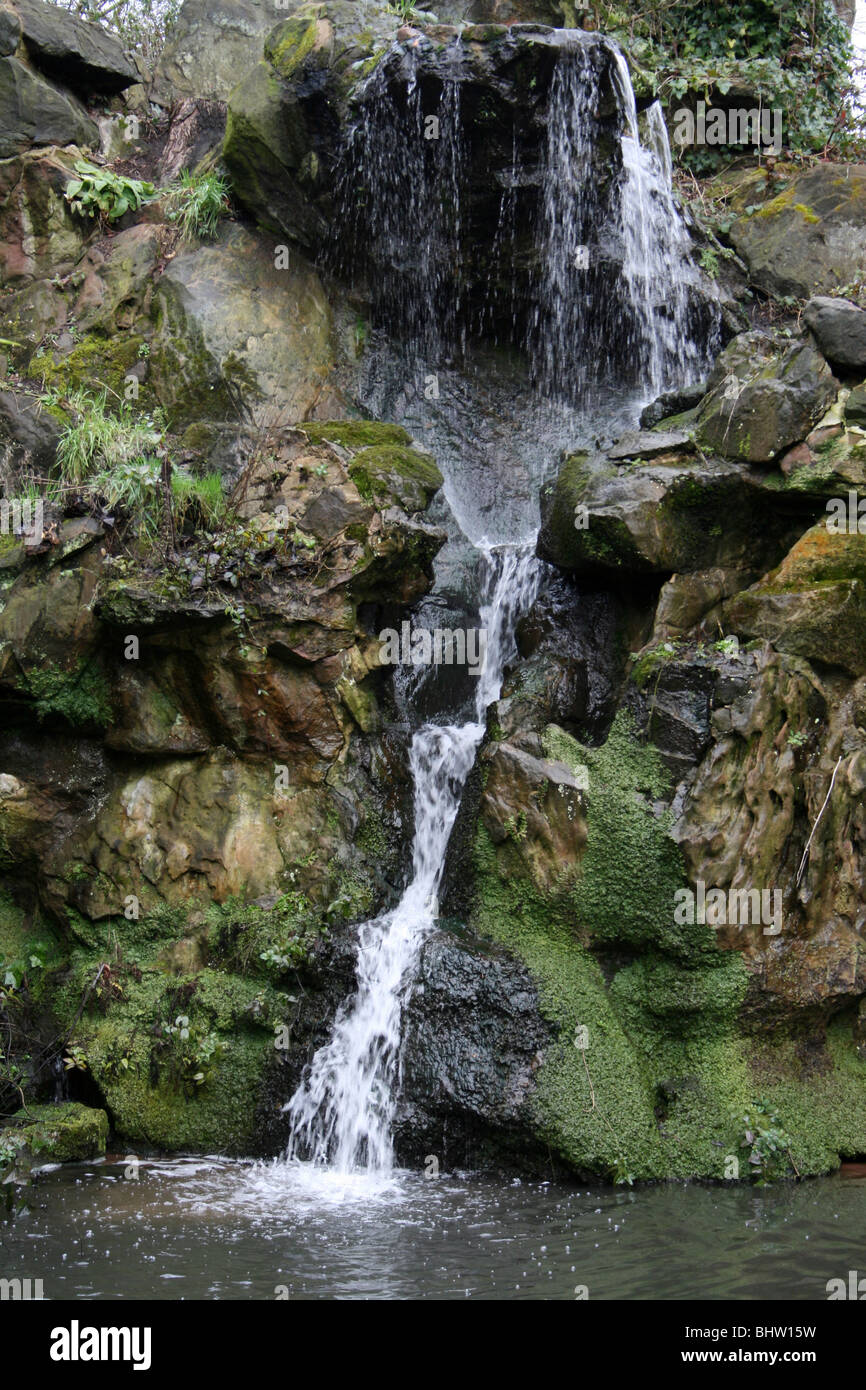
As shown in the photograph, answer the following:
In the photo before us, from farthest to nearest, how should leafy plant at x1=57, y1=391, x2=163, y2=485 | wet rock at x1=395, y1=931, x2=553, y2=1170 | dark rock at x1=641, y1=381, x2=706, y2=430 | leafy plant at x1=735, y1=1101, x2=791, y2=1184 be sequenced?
1. dark rock at x1=641, y1=381, x2=706, y2=430
2. leafy plant at x1=57, y1=391, x2=163, y2=485
3. wet rock at x1=395, y1=931, x2=553, y2=1170
4. leafy plant at x1=735, y1=1101, x2=791, y2=1184

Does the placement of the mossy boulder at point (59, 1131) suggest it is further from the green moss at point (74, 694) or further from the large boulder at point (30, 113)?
the large boulder at point (30, 113)

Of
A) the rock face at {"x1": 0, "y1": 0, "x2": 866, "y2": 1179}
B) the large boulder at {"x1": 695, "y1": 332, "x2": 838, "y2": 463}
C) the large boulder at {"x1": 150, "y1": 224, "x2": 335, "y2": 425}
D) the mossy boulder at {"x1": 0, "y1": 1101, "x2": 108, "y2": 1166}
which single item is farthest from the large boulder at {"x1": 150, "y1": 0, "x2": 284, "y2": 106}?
the mossy boulder at {"x1": 0, "y1": 1101, "x2": 108, "y2": 1166}

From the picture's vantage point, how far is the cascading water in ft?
30.7

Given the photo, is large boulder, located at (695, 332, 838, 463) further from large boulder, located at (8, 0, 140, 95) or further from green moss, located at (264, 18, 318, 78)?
large boulder, located at (8, 0, 140, 95)

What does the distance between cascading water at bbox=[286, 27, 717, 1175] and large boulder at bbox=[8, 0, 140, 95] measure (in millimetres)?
3957

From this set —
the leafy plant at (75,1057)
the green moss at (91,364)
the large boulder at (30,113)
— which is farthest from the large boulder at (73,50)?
the leafy plant at (75,1057)

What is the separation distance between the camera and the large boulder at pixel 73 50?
38.8ft

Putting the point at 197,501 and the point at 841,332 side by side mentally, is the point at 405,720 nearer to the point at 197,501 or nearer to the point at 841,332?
the point at 197,501

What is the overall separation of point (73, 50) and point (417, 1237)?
40.1 feet

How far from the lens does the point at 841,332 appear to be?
8.11 m

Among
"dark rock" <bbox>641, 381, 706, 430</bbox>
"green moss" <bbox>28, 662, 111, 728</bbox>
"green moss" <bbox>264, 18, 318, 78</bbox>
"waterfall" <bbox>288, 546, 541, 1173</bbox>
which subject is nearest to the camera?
"waterfall" <bbox>288, 546, 541, 1173</bbox>

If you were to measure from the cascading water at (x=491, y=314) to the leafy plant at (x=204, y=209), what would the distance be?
131 cm

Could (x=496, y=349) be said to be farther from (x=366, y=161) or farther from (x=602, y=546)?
(x=602, y=546)

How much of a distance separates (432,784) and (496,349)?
17.2 feet
